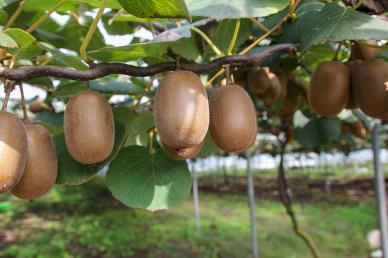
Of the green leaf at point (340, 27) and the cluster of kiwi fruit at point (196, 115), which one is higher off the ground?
the green leaf at point (340, 27)

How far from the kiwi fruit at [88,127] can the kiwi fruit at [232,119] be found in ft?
0.65

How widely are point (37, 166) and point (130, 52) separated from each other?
0.26m

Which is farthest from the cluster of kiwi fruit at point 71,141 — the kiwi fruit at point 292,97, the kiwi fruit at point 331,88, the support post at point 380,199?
the support post at point 380,199

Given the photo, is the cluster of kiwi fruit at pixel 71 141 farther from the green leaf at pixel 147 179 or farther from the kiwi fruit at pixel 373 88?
the kiwi fruit at pixel 373 88

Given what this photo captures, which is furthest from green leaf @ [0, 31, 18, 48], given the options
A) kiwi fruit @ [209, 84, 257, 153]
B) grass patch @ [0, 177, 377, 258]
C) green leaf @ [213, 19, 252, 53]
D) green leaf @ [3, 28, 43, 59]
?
grass patch @ [0, 177, 377, 258]

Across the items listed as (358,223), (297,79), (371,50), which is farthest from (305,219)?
(371,50)

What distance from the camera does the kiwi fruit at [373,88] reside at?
82 centimetres

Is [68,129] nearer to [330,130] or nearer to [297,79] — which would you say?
[297,79]

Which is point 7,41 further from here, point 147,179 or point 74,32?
point 74,32

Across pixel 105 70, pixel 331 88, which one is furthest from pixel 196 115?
pixel 331 88

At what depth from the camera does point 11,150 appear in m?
0.62

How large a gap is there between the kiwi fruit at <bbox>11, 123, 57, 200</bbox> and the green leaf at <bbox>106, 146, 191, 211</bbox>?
177 mm

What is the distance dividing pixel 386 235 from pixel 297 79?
4.02 ft

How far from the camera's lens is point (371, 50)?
2.94 ft
